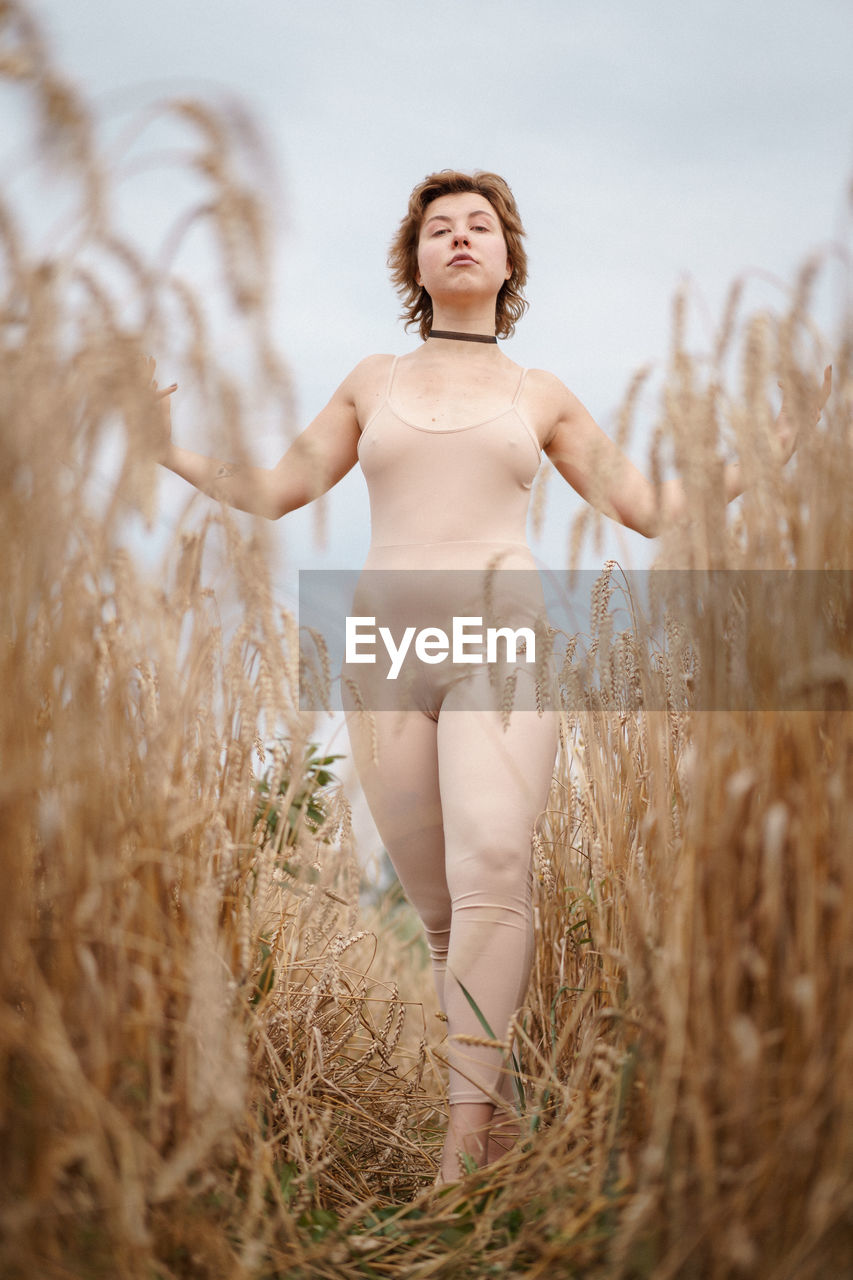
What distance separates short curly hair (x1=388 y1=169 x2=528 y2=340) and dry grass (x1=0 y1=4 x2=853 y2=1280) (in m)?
1.15

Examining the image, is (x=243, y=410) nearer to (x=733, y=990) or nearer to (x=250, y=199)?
(x=250, y=199)

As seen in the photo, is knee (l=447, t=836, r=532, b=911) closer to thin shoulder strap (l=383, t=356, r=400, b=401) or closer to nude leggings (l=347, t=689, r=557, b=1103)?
nude leggings (l=347, t=689, r=557, b=1103)

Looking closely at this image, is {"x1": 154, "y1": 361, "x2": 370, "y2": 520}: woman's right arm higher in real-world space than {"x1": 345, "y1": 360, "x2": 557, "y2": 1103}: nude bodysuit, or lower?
higher

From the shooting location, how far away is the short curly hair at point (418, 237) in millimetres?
2219

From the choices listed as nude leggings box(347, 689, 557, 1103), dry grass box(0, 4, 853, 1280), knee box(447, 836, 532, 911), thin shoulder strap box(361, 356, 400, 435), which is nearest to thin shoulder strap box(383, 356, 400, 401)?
thin shoulder strap box(361, 356, 400, 435)

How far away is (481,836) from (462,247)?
44.5 inches

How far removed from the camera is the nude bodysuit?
5.59 ft

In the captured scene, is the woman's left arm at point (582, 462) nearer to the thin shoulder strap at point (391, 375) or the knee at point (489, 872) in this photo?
the thin shoulder strap at point (391, 375)

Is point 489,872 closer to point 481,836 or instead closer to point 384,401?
point 481,836

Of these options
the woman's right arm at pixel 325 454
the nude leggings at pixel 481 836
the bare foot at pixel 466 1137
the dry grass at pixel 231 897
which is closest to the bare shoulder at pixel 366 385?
the woman's right arm at pixel 325 454

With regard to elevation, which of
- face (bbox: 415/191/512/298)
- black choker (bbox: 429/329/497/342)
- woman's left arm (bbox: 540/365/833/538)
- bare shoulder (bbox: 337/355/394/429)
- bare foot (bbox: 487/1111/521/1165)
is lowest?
bare foot (bbox: 487/1111/521/1165)

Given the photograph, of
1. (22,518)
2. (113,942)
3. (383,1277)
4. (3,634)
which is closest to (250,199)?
(22,518)

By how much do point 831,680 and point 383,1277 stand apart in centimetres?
86

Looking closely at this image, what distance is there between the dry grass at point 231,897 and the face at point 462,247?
909 millimetres
